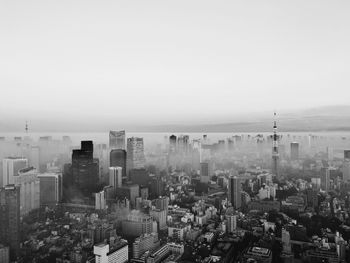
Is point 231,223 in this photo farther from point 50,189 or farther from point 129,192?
point 50,189

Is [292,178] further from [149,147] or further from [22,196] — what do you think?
[22,196]

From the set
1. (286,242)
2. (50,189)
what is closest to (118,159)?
(50,189)

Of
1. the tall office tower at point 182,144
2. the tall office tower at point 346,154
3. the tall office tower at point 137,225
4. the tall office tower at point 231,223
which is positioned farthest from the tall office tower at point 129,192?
the tall office tower at point 346,154

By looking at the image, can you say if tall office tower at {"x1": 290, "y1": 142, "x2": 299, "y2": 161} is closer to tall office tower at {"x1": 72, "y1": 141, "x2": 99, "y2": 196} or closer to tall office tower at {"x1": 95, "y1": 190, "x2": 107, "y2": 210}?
tall office tower at {"x1": 95, "y1": 190, "x2": 107, "y2": 210}

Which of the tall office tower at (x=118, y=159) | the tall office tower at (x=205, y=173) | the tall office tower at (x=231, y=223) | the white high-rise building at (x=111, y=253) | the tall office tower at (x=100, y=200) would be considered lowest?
the tall office tower at (x=231, y=223)

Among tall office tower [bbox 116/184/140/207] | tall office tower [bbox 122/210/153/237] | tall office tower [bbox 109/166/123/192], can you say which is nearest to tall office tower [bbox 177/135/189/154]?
tall office tower [bbox 109/166/123/192]

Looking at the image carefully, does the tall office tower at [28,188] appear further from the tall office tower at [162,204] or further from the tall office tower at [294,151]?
the tall office tower at [294,151]
